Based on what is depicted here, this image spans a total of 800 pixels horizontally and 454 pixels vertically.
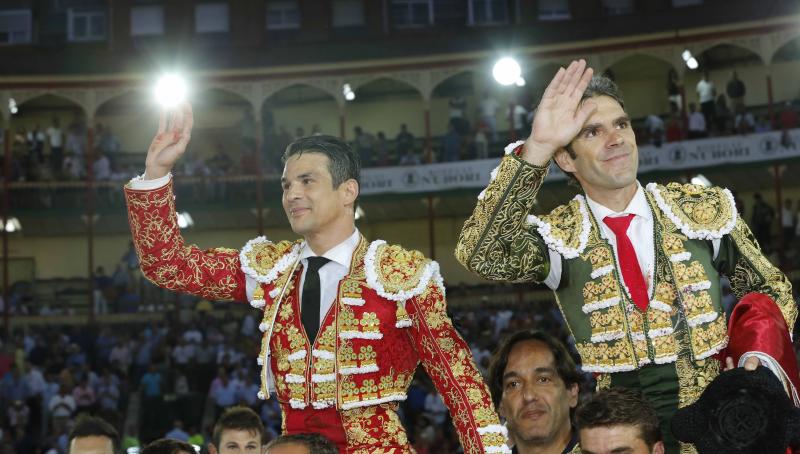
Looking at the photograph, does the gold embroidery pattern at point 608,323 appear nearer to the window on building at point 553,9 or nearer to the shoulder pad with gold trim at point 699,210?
the shoulder pad with gold trim at point 699,210

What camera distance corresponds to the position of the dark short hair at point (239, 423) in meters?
5.54

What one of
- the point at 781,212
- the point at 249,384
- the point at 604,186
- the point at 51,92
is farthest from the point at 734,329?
the point at 51,92

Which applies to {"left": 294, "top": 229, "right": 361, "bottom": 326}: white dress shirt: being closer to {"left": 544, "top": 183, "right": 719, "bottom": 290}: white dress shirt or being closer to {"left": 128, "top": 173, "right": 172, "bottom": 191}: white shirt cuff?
{"left": 128, "top": 173, "right": 172, "bottom": 191}: white shirt cuff

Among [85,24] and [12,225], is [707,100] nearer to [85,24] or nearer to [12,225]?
[85,24]

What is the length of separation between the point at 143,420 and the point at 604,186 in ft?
43.3

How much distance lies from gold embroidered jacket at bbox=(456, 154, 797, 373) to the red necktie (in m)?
0.03

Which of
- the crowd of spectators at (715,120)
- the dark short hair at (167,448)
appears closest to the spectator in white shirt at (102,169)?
the crowd of spectators at (715,120)

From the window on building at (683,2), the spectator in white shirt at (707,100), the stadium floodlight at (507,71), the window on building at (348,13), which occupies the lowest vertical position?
the spectator in white shirt at (707,100)

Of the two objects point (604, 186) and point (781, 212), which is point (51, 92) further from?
point (604, 186)

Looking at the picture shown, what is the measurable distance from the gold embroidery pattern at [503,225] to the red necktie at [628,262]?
28 cm

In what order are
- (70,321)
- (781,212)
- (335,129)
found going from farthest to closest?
1. (335,129)
2. (70,321)
3. (781,212)

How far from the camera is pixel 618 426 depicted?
3457 mm

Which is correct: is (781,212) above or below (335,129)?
below

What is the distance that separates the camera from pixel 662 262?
3816 millimetres
